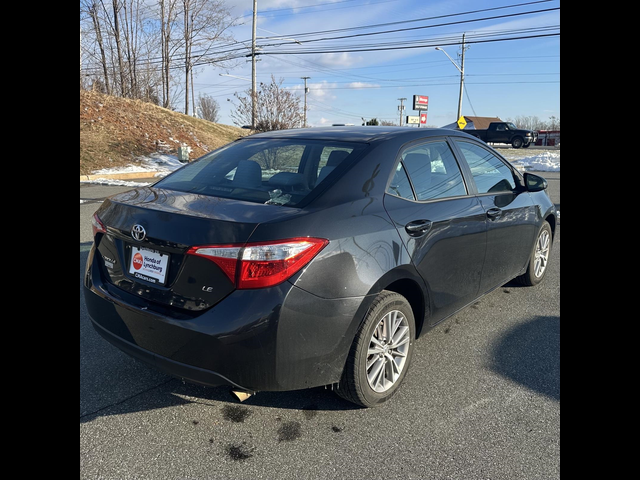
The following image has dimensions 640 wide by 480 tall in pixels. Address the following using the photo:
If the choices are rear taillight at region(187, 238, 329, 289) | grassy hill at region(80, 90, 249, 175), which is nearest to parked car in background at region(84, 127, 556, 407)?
rear taillight at region(187, 238, 329, 289)

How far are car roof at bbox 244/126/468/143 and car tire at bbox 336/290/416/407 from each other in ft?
3.56

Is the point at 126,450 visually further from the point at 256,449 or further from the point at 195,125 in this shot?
the point at 195,125

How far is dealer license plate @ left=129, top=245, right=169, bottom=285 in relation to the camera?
2.43 metres

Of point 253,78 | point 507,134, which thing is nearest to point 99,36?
point 253,78

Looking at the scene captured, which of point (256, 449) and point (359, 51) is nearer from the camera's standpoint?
point (256, 449)

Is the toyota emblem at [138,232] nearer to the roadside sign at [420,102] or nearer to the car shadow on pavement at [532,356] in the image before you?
the car shadow on pavement at [532,356]

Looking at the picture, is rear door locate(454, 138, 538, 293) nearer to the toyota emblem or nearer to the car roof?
the car roof

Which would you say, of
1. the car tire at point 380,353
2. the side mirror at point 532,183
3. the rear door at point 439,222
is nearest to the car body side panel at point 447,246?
the rear door at point 439,222

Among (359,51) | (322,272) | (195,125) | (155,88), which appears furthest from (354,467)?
(155,88)

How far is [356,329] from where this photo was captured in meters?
2.56

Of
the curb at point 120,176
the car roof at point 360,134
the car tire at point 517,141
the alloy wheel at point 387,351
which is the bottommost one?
the alloy wheel at point 387,351

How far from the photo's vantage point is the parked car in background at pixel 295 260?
2.27 meters

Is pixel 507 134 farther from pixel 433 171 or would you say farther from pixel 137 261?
pixel 137 261
